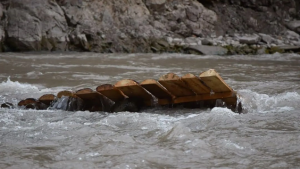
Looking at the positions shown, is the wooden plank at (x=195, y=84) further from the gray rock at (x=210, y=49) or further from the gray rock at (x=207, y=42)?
the gray rock at (x=207, y=42)

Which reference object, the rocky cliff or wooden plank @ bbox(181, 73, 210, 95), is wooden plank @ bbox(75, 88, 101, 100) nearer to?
wooden plank @ bbox(181, 73, 210, 95)

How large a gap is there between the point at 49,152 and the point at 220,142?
1143 millimetres

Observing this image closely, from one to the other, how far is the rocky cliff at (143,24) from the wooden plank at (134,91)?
312 inches

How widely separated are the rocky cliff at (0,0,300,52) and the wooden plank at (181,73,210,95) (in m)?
8.28

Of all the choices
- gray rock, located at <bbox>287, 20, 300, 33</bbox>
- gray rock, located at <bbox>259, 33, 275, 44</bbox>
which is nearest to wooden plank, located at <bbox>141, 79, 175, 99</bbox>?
gray rock, located at <bbox>259, 33, 275, 44</bbox>

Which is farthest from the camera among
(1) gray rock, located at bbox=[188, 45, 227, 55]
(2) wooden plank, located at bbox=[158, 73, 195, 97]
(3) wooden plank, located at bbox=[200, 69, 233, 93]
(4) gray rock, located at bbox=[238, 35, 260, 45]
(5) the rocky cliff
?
(4) gray rock, located at bbox=[238, 35, 260, 45]

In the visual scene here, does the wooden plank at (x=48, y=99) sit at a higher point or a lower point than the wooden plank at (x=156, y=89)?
lower

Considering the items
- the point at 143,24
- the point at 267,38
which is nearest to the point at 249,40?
the point at 267,38

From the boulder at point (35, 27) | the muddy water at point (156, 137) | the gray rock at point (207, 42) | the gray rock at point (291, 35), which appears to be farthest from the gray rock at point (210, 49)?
the muddy water at point (156, 137)

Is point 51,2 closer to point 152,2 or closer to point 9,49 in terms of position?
point 9,49

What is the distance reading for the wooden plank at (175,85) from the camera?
3928 millimetres

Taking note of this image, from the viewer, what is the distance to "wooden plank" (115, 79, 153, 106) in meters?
4.01

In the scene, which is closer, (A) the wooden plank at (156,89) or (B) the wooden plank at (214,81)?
(B) the wooden plank at (214,81)

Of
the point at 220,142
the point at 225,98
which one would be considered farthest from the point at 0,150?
the point at 225,98
